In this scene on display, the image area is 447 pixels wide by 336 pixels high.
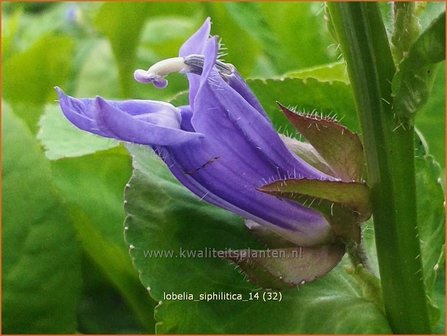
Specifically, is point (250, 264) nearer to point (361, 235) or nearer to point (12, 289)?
point (361, 235)

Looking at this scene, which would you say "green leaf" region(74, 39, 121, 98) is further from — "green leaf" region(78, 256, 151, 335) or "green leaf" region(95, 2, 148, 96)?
"green leaf" region(78, 256, 151, 335)

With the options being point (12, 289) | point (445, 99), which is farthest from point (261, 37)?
point (12, 289)

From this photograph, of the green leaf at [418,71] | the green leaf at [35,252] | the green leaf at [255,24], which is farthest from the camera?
the green leaf at [255,24]

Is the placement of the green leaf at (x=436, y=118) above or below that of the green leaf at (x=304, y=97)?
below

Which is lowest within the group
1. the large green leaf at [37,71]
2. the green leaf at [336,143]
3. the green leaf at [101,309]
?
the green leaf at [101,309]

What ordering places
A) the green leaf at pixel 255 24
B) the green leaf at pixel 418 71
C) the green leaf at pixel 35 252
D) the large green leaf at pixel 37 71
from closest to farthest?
1. the green leaf at pixel 418 71
2. the green leaf at pixel 35 252
3. the green leaf at pixel 255 24
4. the large green leaf at pixel 37 71

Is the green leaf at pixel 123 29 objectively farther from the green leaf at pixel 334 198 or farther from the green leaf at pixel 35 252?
the green leaf at pixel 334 198

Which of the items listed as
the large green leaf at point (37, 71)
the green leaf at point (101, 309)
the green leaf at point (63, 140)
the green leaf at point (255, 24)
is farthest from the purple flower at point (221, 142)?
the large green leaf at point (37, 71)
